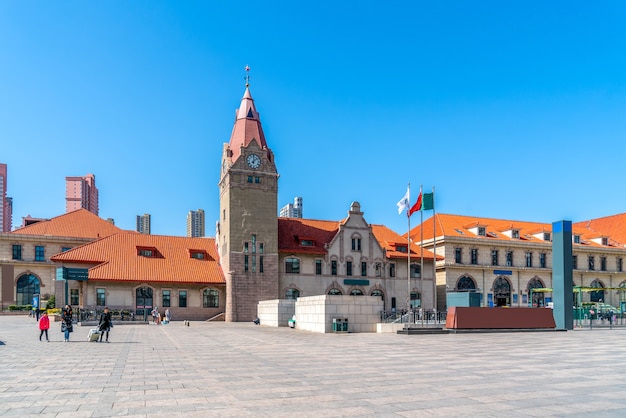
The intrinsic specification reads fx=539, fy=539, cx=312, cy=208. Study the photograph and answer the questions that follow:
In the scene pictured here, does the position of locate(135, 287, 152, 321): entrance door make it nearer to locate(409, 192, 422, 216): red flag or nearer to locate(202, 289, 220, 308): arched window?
locate(202, 289, 220, 308): arched window

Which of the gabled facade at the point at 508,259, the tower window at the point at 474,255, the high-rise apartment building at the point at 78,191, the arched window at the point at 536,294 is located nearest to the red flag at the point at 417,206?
the gabled facade at the point at 508,259

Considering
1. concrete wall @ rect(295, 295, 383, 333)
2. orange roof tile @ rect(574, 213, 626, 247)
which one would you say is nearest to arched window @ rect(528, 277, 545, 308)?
orange roof tile @ rect(574, 213, 626, 247)

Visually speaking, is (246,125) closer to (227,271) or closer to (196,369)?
(227,271)

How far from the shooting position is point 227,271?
55.8 m

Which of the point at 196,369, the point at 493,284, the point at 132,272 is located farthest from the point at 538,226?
the point at 196,369

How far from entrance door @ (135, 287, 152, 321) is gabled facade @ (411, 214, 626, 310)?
3145 centimetres

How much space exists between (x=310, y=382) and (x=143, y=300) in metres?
42.7

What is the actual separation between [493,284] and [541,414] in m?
58.6

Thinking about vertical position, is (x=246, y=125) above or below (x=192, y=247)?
above

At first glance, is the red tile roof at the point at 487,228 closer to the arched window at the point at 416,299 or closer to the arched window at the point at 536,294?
the arched window at the point at 536,294

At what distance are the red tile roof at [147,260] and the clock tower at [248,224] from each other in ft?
8.28

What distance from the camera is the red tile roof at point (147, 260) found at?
171 ft

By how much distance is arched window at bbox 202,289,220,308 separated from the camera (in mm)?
55781

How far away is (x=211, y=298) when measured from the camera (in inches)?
2211
